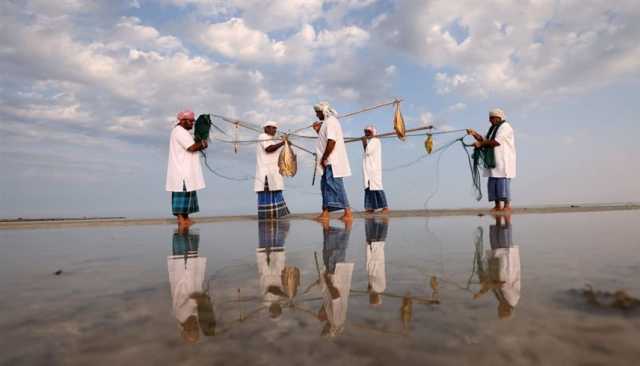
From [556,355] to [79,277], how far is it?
2.64 metres

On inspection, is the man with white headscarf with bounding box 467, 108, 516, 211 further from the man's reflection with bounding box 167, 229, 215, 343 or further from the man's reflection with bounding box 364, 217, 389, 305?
the man's reflection with bounding box 167, 229, 215, 343

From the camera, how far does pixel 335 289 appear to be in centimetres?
206

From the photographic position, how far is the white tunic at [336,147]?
7.13m

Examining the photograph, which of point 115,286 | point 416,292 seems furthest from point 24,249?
point 416,292

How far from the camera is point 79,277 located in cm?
267

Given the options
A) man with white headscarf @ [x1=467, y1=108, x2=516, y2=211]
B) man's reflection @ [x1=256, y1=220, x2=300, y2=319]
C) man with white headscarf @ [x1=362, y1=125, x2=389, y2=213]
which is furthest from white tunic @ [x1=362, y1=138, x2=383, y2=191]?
man's reflection @ [x1=256, y1=220, x2=300, y2=319]

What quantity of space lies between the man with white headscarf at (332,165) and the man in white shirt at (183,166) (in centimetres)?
206

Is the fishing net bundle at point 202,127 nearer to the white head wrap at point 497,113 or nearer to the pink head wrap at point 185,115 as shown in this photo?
the pink head wrap at point 185,115

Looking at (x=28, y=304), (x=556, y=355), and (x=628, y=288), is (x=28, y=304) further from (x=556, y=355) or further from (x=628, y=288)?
(x=628, y=288)

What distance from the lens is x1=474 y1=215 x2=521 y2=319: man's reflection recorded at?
67.7 inches

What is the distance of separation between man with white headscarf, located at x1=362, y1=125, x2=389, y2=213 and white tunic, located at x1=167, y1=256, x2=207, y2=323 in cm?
719

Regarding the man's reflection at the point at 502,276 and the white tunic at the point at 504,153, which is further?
the white tunic at the point at 504,153

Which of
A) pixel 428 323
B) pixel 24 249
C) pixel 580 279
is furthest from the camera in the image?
pixel 24 249

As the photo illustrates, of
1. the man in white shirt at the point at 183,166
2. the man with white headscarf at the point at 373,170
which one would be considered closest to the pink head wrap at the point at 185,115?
the man in white shirt at the point at 183,166
